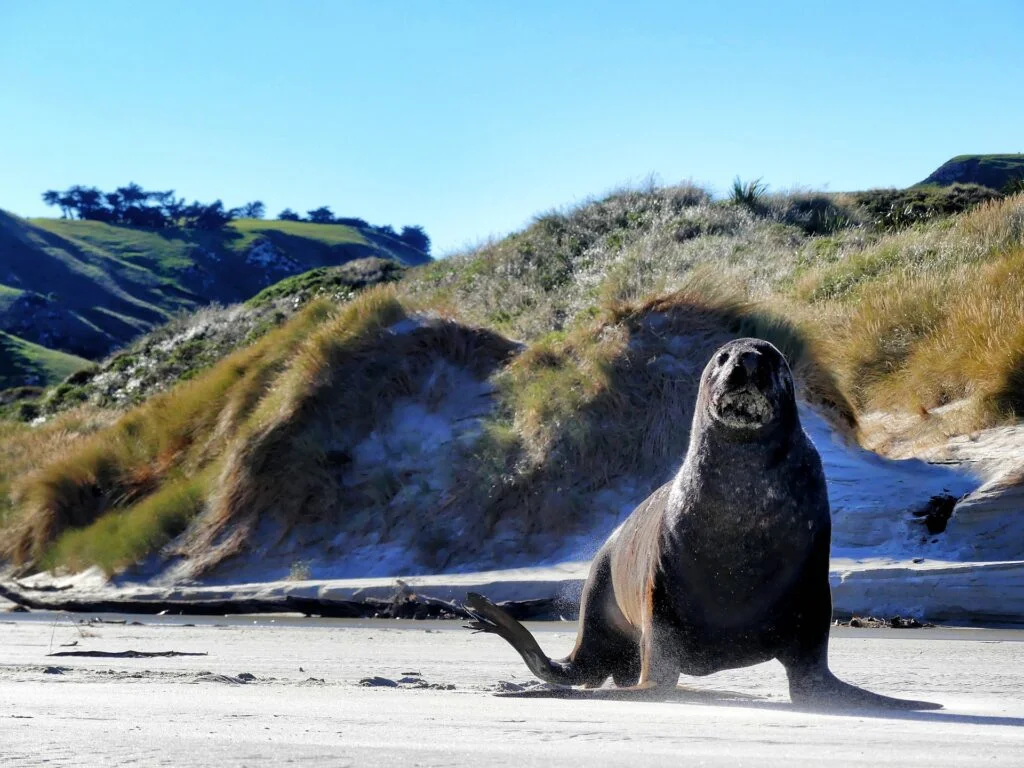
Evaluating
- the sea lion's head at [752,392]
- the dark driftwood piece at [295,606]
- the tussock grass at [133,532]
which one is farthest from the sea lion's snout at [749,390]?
the tussock grass at [133,532]

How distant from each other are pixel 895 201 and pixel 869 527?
21.6 m

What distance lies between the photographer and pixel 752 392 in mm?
5520

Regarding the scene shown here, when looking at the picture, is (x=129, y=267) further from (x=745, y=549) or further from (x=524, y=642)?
(x=745, y=549)

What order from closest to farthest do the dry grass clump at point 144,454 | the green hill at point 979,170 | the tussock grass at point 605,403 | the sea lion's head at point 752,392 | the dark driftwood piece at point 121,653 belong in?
the sea lion's head at point 752,392 → the dark driftwood piece at point 121,653 → the tussock grass at point 605,403 → the dry grass clump at point 144,454 → the green hill at point 979,170

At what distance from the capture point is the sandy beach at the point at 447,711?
3594 millimetres

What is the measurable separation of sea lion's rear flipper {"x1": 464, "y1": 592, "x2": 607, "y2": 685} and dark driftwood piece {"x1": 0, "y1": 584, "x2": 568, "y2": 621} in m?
3.75

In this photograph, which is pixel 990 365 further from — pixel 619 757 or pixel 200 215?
pixel 200 215

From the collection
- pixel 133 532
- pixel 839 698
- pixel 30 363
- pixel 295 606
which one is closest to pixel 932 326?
pixel 295 606

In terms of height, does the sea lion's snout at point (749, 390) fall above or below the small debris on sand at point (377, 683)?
above

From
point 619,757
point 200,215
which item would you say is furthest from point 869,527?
point 200,215

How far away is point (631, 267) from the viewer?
21266 millimetres

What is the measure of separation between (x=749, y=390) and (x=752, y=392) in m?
0.01

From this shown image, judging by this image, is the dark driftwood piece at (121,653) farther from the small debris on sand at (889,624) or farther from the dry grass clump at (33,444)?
the dry grass clump at (33,444)

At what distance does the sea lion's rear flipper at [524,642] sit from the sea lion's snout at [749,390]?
148 centimetres
